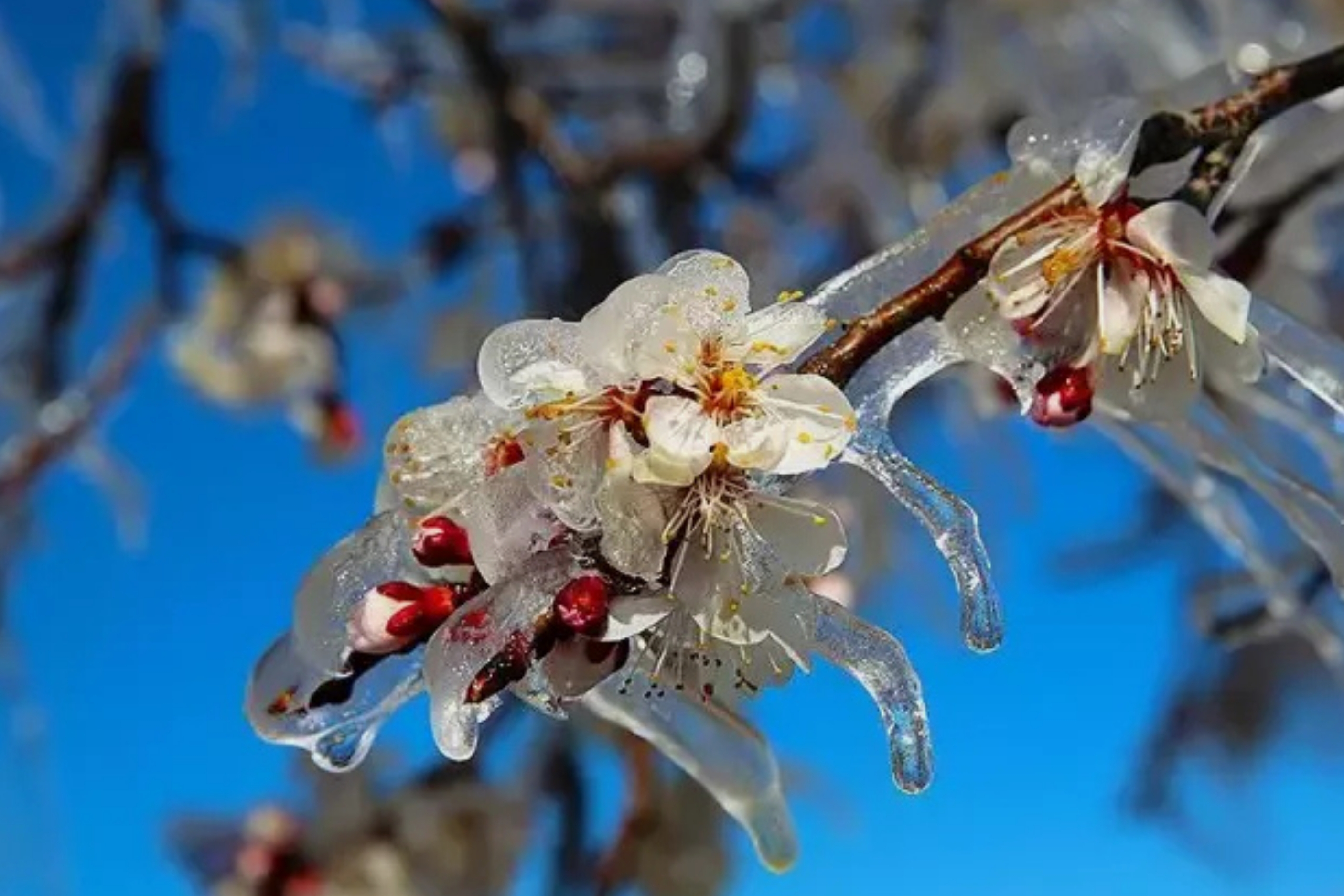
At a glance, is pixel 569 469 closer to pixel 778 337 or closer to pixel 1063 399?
pixel 778 337

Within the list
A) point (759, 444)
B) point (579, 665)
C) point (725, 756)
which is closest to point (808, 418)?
point (759, 444)

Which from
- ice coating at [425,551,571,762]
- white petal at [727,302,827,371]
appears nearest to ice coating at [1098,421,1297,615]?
white petal at [727,302,827,371]

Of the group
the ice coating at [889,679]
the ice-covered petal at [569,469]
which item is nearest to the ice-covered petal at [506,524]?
the ice-covered petal at [569,469]

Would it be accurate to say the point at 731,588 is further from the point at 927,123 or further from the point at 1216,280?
the point at 927,123

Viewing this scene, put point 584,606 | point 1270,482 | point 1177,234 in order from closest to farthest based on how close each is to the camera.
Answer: point 584,606, point 1177,234, point 1270,482

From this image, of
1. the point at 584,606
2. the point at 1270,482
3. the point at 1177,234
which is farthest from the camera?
the point at 1270,482

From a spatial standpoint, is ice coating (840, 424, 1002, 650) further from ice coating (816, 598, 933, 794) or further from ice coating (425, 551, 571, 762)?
ice coating (425, 551, 571, 762)

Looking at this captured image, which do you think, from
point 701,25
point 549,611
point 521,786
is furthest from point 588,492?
point 701,25
